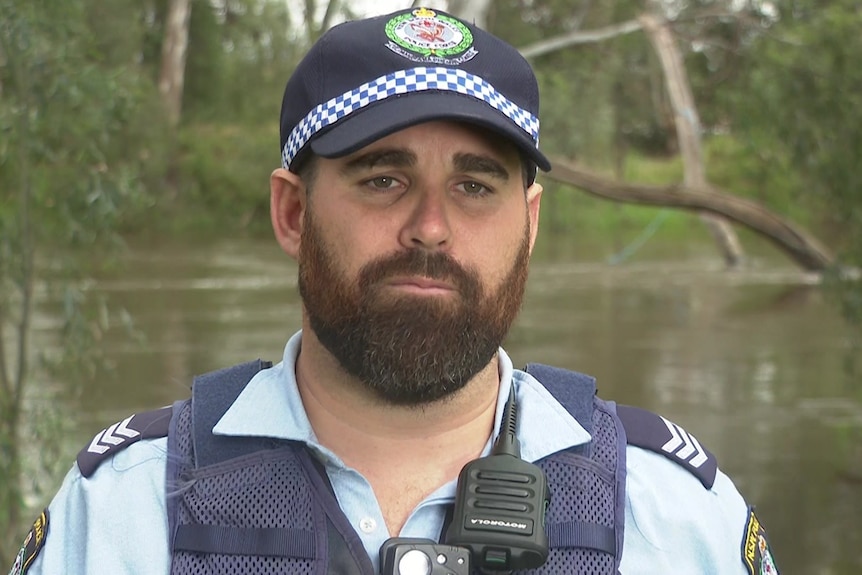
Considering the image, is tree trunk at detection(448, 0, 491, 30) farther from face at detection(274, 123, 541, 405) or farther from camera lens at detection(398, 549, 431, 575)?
camera lens at detection(398, 549, 431, 575)

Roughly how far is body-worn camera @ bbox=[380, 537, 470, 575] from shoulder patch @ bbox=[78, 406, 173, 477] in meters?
0.44

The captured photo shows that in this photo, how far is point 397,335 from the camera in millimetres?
1992

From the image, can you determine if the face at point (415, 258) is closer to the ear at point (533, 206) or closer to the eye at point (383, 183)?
the eye at point (383, 183)

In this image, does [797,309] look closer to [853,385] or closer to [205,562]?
[853,385]

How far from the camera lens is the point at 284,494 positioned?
199 centimetres

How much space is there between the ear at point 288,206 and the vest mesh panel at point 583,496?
580mm

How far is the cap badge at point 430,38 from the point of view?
2037 mm

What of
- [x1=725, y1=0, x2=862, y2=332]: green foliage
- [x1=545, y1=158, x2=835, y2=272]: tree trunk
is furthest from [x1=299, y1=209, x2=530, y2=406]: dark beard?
[x1=545, y1=158, x2=835, y2=272]: tree trunk

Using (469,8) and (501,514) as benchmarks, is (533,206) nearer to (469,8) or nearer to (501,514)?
(501,514)

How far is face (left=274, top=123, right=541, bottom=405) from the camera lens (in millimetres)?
1993

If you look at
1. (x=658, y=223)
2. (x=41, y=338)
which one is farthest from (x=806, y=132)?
(x=658, y=223)

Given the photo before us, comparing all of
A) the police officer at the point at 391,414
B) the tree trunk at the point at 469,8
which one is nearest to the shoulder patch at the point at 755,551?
the police officer at the point at 391,414

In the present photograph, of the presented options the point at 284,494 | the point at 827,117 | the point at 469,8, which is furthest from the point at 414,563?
the point at 827,117

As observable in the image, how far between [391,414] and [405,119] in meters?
0.48
